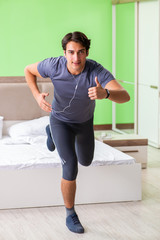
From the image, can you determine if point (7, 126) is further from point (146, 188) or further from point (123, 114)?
point (123, 114)

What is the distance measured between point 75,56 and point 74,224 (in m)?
1.13

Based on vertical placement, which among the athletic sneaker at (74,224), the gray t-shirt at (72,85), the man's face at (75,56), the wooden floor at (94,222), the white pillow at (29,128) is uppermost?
the man's face at (75,56)

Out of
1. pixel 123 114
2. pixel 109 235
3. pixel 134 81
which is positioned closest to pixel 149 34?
pixel 134 81

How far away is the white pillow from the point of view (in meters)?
4.52

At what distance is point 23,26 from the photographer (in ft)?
20.5

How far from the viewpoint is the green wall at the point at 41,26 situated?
621 cm

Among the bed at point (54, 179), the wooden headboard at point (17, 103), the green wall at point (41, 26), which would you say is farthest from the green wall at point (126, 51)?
the bed at point (54, 179)

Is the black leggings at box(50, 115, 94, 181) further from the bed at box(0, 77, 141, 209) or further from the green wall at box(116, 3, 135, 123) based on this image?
the green wall at box(116, 3, 135, 123)

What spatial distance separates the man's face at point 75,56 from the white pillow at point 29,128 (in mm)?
1784

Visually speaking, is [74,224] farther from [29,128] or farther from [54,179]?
[29,128]

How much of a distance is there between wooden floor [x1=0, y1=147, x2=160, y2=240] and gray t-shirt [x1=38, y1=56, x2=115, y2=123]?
0.75m

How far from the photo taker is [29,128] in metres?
4.55

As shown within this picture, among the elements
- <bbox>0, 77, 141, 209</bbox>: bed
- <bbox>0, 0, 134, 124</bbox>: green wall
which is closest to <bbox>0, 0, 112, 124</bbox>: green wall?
<bbox>0, 0, 134, 124</bbox>: green wall

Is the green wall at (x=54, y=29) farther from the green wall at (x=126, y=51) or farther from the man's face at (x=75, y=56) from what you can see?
the man's face at (x=75, y=56)
